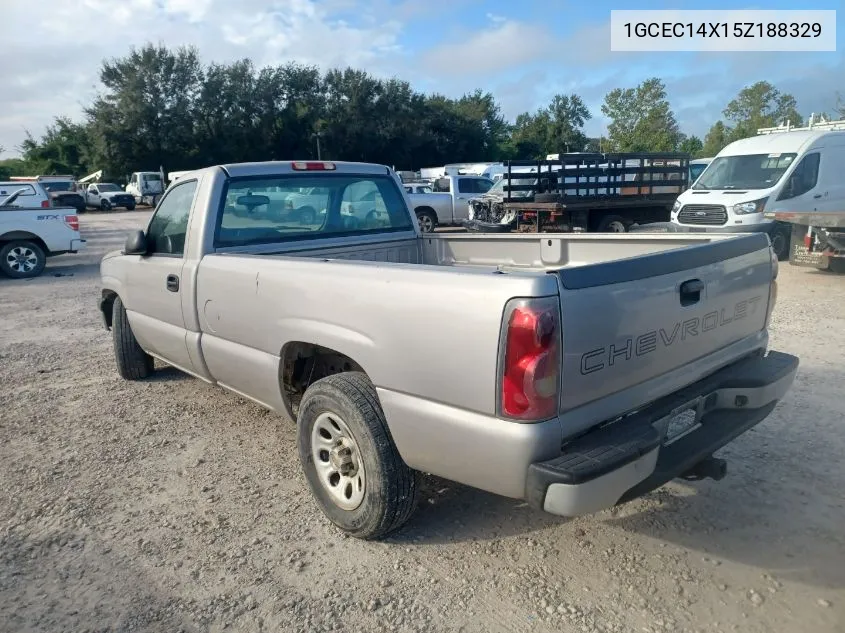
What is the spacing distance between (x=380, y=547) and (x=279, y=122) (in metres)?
51.4

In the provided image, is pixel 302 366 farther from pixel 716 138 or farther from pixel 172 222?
pixel 716 138

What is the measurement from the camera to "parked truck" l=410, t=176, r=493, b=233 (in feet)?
65.2

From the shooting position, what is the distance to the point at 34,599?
2.81 m

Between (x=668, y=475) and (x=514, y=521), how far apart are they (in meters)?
0.95

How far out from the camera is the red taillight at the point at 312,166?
4.62 meters

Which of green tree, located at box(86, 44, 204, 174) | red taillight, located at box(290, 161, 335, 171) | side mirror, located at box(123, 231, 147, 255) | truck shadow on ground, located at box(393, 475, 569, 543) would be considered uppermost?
green tree, located at box(86, 44, 204, 174)

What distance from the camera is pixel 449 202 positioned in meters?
20.3

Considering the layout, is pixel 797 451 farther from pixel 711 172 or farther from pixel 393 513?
pixel 711 172

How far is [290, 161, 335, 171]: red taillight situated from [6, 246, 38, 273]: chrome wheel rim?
10.7 metres

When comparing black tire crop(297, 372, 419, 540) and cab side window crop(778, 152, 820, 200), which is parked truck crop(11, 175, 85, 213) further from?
black tire crop(297, 372, 419, 540)

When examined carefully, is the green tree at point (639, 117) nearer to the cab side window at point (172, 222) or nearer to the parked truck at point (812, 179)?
the parked truck at point (812, 179)

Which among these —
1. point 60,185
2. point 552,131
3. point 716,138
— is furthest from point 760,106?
point 60,185

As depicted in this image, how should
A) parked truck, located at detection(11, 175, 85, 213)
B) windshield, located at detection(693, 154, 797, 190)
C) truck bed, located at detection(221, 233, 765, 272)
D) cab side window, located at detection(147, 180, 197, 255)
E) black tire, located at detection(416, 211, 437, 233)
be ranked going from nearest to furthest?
truck bed, located at detection(221, 233, 765, 272), cab side window, located at detection(147, 180, 197, 255), windshield, located at detection(693, 154, 797, 190), black tire, located at detection(416, 211, 437, 233), parked truck, located at detection(11, 175, 85, 213)

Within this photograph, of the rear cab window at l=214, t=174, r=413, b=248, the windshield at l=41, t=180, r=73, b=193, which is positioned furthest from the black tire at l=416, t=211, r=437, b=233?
the windshield at l=41, t=180, r=73, b=193
